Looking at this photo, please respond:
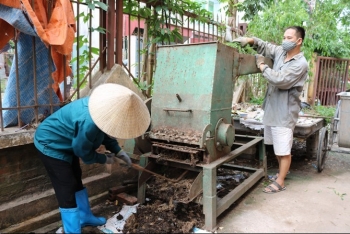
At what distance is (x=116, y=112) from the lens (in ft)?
7.36

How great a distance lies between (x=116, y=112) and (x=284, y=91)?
89.0 inches

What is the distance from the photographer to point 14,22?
8.50 ft

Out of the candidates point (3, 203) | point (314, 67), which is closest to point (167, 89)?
point (3, 203)

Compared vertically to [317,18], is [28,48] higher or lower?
lower

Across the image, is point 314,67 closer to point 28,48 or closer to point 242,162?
point 242,162

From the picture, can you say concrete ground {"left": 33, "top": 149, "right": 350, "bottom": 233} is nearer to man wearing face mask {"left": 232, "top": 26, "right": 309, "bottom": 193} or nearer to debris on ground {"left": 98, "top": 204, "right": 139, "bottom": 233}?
debris on ground {"left": 98, "top": 204, "right": 139, "bottom": 233}

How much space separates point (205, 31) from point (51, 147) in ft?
13.5

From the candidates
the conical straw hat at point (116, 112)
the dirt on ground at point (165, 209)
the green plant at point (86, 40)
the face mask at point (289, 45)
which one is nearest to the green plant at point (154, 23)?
the green plant at point (86, 40)

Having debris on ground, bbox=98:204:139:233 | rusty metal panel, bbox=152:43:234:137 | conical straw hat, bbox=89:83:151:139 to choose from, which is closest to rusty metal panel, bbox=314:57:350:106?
rusty metal panel, bbox=152:43:234:137

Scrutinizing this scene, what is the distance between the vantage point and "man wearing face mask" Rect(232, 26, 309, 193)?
135 inches

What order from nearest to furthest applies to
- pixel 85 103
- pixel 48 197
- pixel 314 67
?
pixel 85 103 → pixel 48 197 → pixel 314 67

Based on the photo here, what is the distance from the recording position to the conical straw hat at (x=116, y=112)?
2230 millimetres

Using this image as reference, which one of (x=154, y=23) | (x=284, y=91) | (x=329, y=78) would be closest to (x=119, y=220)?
(x=284, y=91)

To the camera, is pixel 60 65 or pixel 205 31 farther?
pixel 205 31
